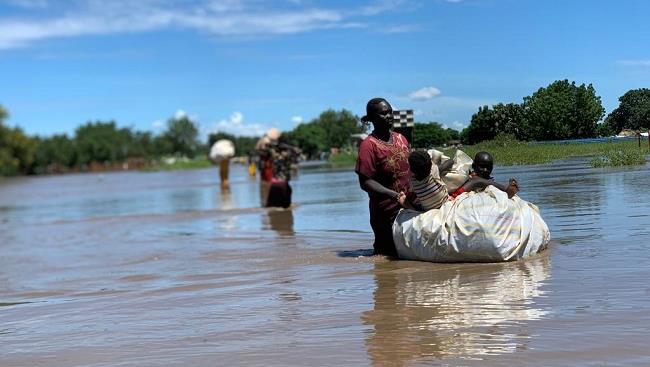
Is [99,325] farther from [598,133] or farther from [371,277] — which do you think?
[598,133]

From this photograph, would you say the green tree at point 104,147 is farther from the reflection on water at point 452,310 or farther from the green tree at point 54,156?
the reflection on water at point 452,310

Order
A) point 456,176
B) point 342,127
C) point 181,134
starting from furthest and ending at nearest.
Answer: point 181,134, point 342,127, point 456,176

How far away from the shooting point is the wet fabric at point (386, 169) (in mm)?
6664

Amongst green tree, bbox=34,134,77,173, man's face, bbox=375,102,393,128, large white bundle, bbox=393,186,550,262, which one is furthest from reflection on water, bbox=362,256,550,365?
green tree, bbox=34,134,77,173

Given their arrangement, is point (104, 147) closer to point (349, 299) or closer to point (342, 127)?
A: point (342, 127)

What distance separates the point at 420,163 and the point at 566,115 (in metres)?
2.52

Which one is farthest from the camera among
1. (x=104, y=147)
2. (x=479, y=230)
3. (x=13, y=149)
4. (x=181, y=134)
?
(x=181, y=134)

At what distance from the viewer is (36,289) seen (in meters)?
7.25

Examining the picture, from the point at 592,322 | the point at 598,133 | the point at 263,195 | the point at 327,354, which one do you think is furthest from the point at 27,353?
the point at 263,195

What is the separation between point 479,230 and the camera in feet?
19.4

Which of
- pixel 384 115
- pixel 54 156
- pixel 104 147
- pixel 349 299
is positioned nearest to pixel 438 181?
pixel 384 115

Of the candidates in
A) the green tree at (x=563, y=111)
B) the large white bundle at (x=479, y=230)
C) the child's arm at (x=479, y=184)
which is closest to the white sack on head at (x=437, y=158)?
the child's arm at (x=479, y=184)

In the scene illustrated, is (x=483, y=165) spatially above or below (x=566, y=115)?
below

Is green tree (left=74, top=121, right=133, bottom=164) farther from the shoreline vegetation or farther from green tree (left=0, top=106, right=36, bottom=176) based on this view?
the shoreline vegetation
